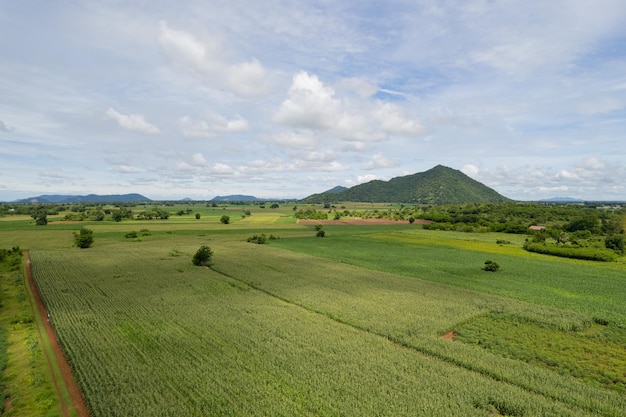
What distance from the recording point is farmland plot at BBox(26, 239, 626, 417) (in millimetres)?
17781

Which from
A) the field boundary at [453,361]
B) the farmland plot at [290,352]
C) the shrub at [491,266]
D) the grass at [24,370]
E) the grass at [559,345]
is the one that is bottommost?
the grass at [24,370]

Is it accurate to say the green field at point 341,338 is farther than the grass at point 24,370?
No

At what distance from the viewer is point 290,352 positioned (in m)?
23.8

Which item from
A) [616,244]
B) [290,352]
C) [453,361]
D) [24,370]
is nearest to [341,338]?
[290,352]

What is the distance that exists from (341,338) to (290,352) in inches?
194

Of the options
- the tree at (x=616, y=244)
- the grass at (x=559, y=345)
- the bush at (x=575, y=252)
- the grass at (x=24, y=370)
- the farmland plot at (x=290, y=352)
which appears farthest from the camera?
the tree at (x=616, y=244)

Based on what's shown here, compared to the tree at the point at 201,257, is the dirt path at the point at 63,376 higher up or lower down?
lower down

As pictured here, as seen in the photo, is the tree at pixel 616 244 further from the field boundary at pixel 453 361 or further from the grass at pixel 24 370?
the grass at pixel 24 370

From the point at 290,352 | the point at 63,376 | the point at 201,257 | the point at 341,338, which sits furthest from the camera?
Answer: the point at 201,257

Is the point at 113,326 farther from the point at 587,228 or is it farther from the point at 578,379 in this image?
the point at 587,228

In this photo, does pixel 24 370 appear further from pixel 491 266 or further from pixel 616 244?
pixel 616 244

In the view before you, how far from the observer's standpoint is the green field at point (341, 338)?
59.5 ft

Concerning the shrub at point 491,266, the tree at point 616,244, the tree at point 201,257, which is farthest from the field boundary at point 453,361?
the tree at point 616,244

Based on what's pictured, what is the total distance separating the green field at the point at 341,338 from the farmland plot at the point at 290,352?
0.37ft
